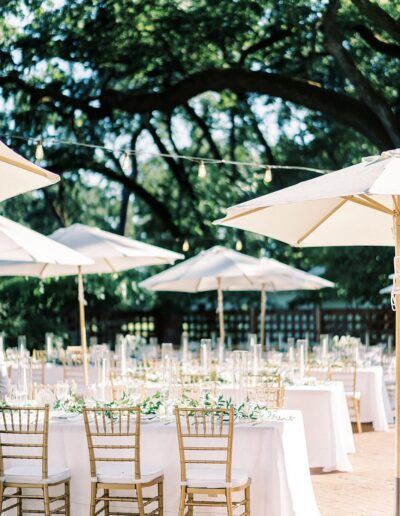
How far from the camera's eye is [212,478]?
6.59 m

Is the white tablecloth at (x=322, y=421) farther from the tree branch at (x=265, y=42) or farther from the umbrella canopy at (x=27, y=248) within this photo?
the tree branch at (x=265, y=42)

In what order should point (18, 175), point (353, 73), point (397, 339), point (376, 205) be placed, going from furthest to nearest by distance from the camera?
1. point (353, 73)
2. point (376, 205)
3. point (18, 175)
4. point (397, 339)

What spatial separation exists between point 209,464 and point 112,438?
70 cm

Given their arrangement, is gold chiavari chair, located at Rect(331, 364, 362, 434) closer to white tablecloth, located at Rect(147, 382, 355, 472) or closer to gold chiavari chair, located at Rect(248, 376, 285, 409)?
white tablecloth, located at Rect(147, 382, 355, 472)

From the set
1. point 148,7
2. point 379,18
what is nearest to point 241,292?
point 148,7

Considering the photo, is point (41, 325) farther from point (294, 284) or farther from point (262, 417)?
point (262, 417)

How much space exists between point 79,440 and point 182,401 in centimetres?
84

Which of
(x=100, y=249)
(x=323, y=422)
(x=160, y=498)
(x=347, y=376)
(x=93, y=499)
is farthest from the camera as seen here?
(x=347, y=376)

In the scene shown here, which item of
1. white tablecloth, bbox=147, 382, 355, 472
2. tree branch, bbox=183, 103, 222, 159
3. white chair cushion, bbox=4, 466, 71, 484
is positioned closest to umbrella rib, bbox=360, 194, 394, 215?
white chair cushion, bbox=4, 466, 71, 484

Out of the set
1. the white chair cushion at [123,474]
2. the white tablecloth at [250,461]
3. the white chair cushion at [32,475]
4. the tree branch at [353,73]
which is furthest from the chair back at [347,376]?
the white chair cushion at [32,475]

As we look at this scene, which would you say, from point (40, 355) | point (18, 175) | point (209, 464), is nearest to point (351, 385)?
point (40, 355)

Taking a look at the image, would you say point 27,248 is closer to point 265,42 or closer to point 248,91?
point 248,91

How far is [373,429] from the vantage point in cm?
1256

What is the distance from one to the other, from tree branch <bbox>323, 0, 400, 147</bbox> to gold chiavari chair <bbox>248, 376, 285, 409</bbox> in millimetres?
7325
